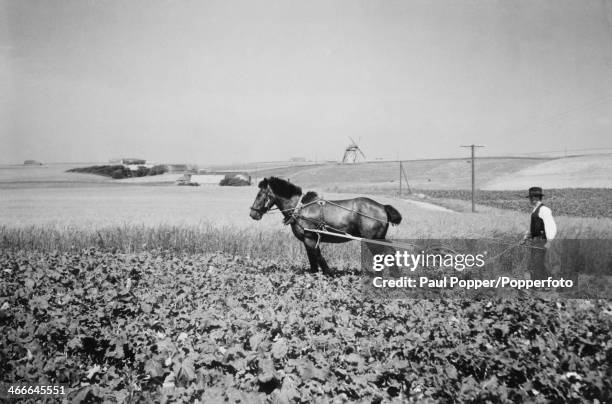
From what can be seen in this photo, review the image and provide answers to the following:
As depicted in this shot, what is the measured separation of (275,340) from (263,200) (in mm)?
3821

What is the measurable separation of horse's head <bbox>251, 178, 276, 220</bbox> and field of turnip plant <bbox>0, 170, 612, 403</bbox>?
3.49ft

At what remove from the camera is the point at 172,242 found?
34.4 ft

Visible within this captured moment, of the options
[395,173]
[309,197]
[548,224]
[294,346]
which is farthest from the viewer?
[395,173]

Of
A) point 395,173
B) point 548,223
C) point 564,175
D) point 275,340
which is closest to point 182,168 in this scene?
point 395,173

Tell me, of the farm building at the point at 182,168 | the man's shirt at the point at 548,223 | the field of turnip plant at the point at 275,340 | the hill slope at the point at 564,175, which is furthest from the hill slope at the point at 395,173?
the field of turnip plant at the point at 275,340

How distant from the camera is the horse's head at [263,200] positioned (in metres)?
7.50

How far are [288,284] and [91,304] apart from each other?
2.69 metres

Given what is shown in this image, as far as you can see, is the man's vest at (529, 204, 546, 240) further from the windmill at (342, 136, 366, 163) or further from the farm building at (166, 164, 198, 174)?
the farm building at (166, 164, 198, 174)

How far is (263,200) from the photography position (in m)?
7.54

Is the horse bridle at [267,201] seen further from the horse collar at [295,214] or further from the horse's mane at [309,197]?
the horse's mane at [309,197]

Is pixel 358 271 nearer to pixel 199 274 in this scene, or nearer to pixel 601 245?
pixel 199 274

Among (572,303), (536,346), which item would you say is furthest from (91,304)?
(572,303)

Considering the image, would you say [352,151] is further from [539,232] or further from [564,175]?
[564,175]

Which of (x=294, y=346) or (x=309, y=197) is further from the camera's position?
(x=309, y=197)
